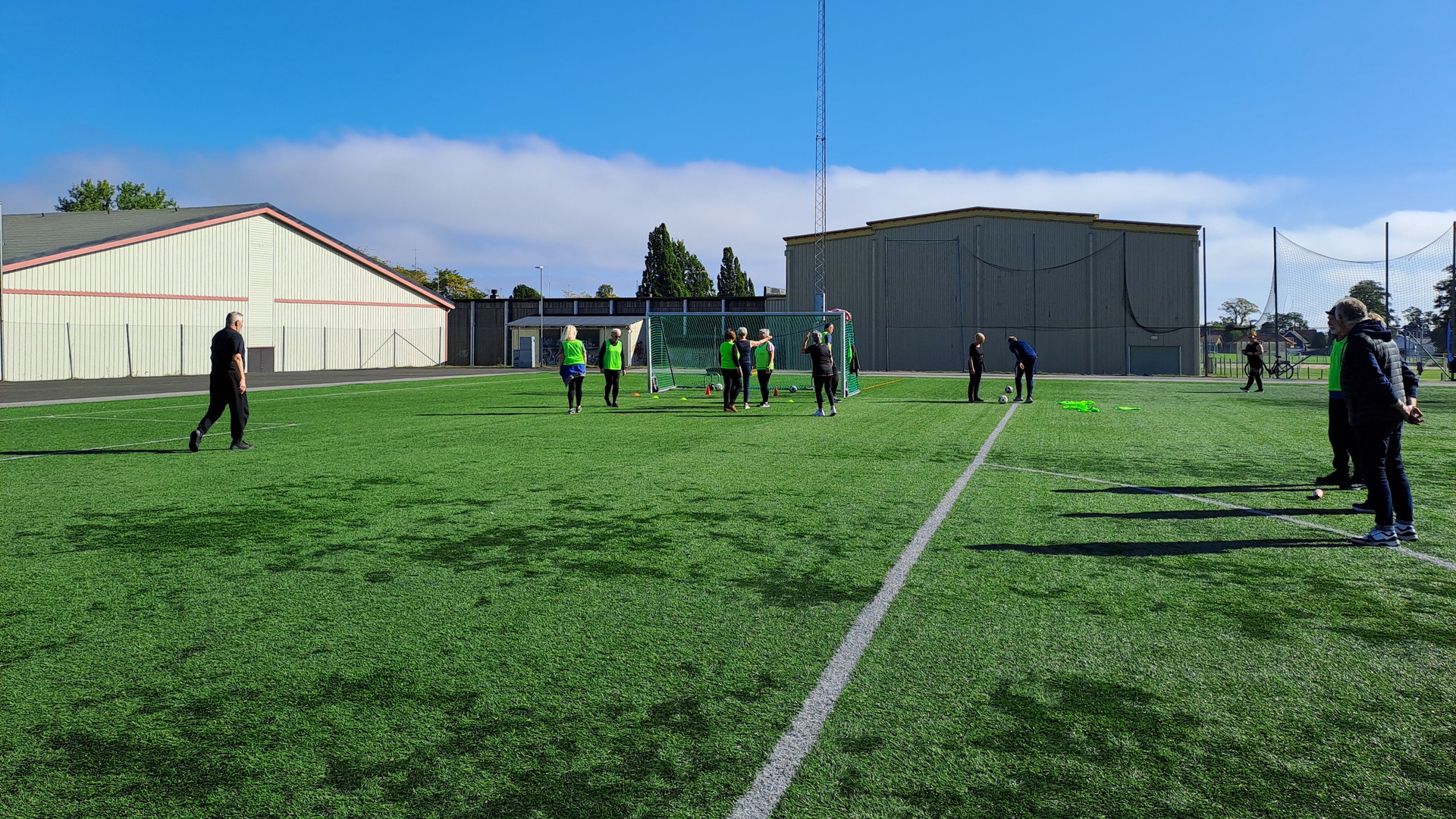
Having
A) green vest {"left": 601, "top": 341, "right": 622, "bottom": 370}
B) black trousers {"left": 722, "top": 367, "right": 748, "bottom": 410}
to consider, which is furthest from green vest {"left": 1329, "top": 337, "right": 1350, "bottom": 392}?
green vest {"left": 601, "top": 341, "right": 622, "bottom": 370}

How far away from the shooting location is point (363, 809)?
9.78ft

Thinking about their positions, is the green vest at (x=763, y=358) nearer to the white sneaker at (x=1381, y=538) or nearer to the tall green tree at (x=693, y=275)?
the white sneaker at (x=1381, y=538)

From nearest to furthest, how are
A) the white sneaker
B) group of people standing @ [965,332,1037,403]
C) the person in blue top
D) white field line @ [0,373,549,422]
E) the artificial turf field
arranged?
1. the artificial turf field
2. the white sneaker
3. white field line @ [0,373,549,422]
4. the person in blue top
5. group of people standing @ [965,332,1037,403]

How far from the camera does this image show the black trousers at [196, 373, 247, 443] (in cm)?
1201

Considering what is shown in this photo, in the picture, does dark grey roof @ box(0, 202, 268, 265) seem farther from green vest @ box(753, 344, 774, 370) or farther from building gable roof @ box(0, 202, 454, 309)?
green vest @ box(753, 344, 774, 370)

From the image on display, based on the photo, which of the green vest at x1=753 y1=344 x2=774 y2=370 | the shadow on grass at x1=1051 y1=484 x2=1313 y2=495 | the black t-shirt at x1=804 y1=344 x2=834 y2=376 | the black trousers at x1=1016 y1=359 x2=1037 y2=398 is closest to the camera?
the shadow on grass at x1=1051 y1=484 x2=1313 y2=495

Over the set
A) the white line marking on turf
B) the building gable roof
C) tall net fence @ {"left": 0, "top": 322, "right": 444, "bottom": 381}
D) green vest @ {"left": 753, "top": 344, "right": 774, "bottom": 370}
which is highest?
the building gable roof

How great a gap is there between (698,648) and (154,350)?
40513 millimetres

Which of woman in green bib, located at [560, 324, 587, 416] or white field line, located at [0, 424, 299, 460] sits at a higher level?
woman in green bib, located at [560, 324, 587, 416]

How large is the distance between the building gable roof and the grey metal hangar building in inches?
1039

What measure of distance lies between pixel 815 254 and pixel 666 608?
157ft

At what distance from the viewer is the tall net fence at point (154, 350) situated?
33500 mm

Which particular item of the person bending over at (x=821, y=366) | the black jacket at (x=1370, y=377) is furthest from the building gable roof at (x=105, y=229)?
the black jacket at (x=1370, y=377)

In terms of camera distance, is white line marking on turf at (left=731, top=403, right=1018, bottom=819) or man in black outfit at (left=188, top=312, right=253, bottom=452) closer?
white line marking on turf at (left=731, top=403, right=1018, bottom=819)
